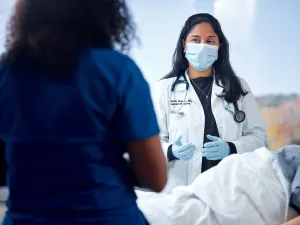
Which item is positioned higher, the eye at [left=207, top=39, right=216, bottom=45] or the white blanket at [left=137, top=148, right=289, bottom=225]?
the eye at [left=207, top=39, right=216, bottom=45]

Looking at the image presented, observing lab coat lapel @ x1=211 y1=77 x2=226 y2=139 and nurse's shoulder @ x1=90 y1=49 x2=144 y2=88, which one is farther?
lab coat lapel @ x1=211 y1=77 x2=226 y2=139

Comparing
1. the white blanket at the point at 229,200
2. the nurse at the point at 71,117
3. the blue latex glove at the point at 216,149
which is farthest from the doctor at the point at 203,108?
the nurse at the point at 71,117

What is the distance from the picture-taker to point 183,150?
5.55 feet

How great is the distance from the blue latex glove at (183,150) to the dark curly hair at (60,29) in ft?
3.64

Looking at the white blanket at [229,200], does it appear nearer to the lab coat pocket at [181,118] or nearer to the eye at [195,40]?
the lab coat pocket at [181,118]

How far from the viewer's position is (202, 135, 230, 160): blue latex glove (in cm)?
169

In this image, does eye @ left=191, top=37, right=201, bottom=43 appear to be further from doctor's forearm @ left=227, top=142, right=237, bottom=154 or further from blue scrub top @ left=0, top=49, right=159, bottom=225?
blue scrub top @ left=0, top=49, right=159, bottom=225

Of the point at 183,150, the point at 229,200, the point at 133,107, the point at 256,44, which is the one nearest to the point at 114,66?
the point at 133,107

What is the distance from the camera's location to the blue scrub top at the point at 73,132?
562 mm

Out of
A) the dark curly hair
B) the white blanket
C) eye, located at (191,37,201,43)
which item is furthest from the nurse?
eye, located at (191,37,201,43)

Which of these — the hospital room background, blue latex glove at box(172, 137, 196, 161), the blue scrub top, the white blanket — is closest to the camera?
the blue scrub top

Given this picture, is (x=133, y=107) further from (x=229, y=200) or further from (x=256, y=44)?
(x=256, y=44)

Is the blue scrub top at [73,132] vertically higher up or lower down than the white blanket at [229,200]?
higher up

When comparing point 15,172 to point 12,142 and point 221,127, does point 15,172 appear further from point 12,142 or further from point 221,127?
point 221,127
